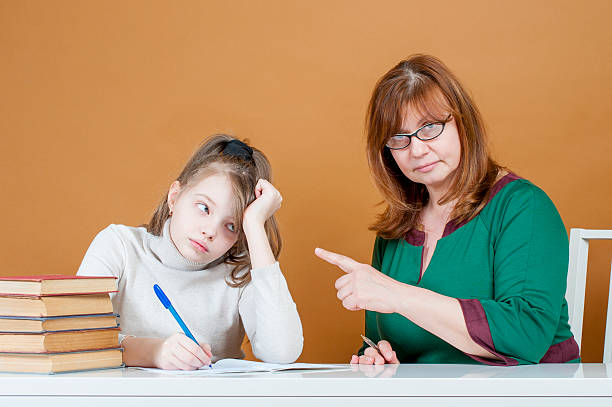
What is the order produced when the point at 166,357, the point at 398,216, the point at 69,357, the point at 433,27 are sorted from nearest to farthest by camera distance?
the point at 69,357 → the point at 166,357 → the point at 398,216 → the point at 433,27

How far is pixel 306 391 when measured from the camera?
875mm

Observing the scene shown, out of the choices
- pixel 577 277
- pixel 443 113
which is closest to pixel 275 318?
pixel 443 113

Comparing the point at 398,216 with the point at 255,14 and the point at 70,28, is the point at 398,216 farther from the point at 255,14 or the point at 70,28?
the point at 70,28

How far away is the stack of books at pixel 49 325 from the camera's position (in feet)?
3.15

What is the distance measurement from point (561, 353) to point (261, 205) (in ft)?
2.22

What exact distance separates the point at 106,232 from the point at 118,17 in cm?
123

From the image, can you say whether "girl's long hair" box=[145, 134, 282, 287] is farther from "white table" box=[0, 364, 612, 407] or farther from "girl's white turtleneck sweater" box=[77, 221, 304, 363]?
"white table" box=[0, 364, 612, 407]

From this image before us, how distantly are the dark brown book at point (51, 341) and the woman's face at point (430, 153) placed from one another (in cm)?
74

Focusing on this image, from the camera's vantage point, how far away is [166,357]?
108 centimetres

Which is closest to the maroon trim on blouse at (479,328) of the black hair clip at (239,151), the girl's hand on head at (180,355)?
the girl's hand on head at (180,355)

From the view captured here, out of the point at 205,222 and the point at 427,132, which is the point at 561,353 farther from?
the point at 205,222

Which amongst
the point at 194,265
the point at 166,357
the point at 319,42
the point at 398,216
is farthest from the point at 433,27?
the point at 166,357

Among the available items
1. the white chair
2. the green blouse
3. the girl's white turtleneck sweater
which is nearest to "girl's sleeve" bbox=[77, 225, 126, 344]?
the girl's white turtleneck sweater

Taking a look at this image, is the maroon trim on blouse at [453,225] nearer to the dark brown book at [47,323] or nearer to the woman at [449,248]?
the woman at [449,248]
